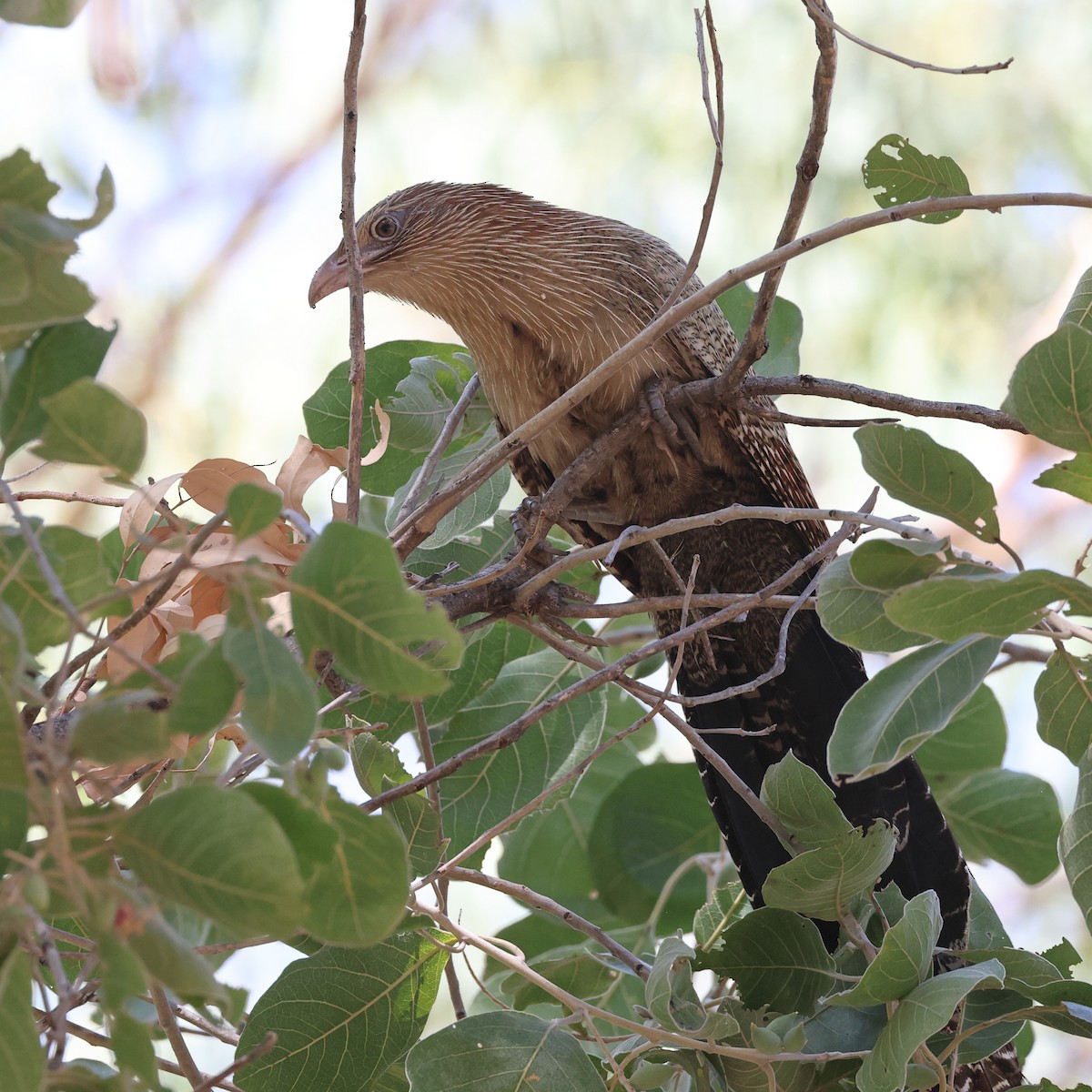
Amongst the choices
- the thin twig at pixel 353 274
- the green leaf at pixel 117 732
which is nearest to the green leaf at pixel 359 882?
the green leaf at pixel 117 732

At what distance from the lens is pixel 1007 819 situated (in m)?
1.99

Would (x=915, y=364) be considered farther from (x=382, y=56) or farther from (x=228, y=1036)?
(x=228, y=1036)

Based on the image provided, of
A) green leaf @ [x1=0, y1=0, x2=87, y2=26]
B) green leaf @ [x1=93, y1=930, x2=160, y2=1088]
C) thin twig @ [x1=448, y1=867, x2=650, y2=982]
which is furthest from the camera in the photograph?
thin twig @ [x1=448, y1=867, x2=650, y2=982]

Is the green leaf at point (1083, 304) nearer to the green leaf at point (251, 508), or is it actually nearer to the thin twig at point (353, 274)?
the thin twig at point (353, 274)

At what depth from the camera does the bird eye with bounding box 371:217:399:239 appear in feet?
8.06

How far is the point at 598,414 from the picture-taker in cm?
212

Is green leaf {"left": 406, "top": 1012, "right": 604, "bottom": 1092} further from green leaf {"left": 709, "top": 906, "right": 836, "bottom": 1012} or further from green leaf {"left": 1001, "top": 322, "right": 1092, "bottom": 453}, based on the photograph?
green leaf {"left": 1001, "top": 322, "right": 1092, "bottom": 453}

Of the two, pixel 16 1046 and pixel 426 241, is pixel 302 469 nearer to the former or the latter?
pixel 16 1046

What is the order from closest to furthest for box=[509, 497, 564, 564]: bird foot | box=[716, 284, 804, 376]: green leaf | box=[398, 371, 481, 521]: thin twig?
box=[398, 371, 481, 521]: thin twig → box=[509, 497, 564, 564]: bird foot → box=[716, 284, 804, 376]: green leaf

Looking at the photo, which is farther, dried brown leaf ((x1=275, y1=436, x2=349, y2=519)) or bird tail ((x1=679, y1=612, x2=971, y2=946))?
bird tail ((x1=679, y1=612, x2=971, y2=946))

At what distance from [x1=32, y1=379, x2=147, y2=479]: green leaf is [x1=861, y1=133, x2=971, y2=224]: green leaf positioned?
3.07 feet

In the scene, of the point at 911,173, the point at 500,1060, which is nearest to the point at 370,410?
the point at 911,173

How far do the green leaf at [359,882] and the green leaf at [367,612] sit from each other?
101 mm

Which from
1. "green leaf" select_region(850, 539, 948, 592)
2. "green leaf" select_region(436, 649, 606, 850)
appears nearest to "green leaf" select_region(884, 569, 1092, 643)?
"green leaf" select_region(850, 539, 948, 592)
